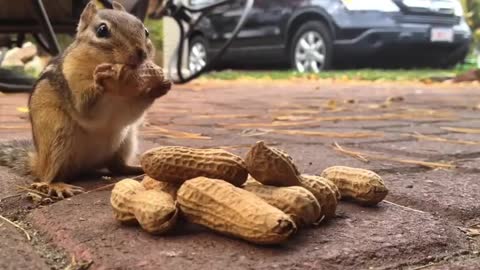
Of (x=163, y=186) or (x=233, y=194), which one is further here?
(x=163, y=186)

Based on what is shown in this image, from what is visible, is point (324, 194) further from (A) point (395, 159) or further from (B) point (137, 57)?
(A) point (395, 159)

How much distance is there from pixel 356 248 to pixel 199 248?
0.72ft

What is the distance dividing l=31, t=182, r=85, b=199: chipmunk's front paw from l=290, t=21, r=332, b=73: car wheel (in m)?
8.83

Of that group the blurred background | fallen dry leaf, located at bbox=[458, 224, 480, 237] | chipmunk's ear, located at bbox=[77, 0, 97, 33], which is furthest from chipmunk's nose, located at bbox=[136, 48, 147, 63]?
the blurred background

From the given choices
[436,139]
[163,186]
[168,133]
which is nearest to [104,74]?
[163,186]

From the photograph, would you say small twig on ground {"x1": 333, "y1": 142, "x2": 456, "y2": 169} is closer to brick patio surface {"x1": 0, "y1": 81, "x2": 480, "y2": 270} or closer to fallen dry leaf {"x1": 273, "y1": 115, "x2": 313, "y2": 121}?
brick patio surface {"x1": 0, "y1": 81, "x2": 480, "y2": 270}

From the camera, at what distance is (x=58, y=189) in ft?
4.85

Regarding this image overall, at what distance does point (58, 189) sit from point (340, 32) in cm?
894

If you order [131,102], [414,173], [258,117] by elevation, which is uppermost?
[131,102]

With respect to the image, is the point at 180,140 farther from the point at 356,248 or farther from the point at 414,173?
the point at 356,248

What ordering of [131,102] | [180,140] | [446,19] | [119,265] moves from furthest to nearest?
[446,19]
[180,140]
[131,102]
[119,265]

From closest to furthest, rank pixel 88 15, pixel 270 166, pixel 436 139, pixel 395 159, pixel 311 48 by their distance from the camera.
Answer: pixel 270 166 < pixel 88 15 < pixel 395 159 < pixel 436 139 < pixel 311 48

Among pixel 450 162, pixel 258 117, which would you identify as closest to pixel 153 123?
pixel 258 117

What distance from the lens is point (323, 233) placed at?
113 cm
